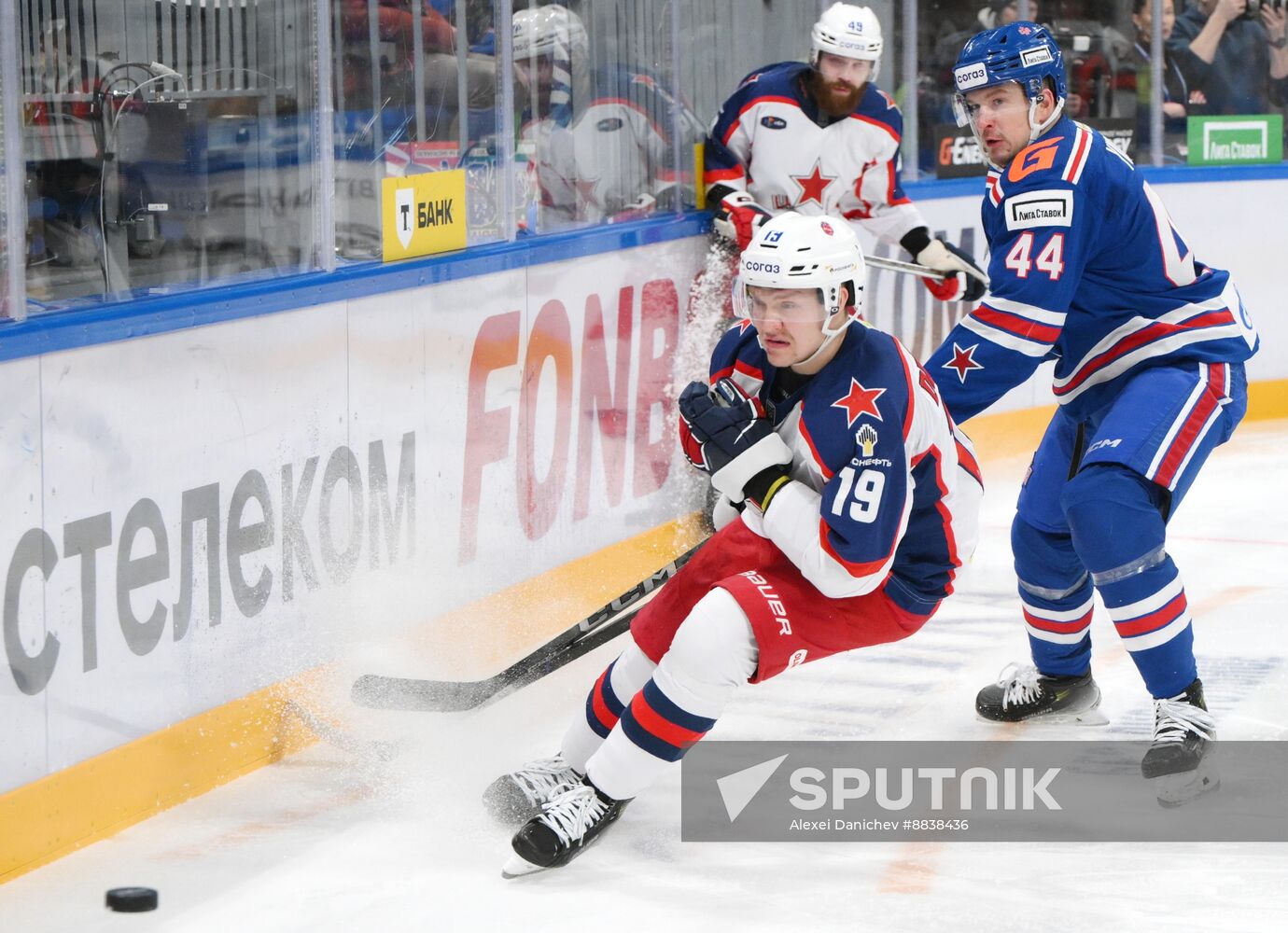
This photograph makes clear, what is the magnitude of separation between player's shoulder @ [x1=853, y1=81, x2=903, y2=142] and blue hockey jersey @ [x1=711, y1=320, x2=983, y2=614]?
2.10 meters

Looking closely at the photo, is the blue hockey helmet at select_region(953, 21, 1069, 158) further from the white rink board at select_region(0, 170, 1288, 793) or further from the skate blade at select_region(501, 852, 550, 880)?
the skate blade at select_region(501, 852, 550, 880)

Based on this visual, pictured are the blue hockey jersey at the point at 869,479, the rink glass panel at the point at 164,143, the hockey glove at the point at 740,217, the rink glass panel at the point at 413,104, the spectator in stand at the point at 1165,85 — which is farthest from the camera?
the spectator in stand at the point at 1165,85

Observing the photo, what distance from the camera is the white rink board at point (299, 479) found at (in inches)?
111

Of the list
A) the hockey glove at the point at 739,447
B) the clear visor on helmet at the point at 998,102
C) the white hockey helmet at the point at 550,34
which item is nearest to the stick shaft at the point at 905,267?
the white hockey helmet at the point at 550,34

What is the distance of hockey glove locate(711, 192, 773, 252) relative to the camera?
15.3 feet

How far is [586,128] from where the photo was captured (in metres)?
4.53

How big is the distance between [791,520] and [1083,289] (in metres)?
0.83

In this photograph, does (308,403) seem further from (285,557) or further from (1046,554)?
(1046,554)

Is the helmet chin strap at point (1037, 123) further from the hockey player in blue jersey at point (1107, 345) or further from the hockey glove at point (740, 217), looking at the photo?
the hockey glove at point (740, 217)

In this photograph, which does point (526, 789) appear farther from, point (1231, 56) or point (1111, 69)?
point (1231, 56)

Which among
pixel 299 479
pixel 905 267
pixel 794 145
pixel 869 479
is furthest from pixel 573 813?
pixel 794 145

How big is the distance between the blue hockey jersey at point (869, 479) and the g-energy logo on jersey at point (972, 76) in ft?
2.05

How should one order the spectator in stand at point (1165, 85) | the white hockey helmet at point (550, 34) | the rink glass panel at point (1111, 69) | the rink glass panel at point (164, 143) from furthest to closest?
the spectator in stand at point (1165, 85) < the rink glass panel at point (1111, 69) < the white hockey helmet at point (550, 34) < the rink glass panel at point (164, 143)

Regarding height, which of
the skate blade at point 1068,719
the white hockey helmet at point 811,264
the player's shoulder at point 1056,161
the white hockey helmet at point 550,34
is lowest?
the skate blade at point 1068,719
